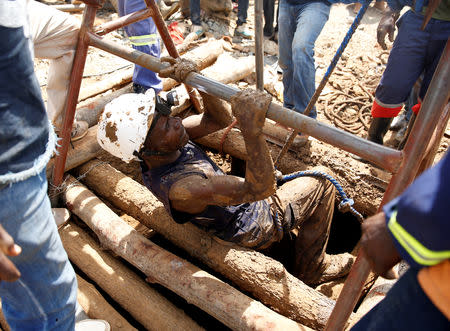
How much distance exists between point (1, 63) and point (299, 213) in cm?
220

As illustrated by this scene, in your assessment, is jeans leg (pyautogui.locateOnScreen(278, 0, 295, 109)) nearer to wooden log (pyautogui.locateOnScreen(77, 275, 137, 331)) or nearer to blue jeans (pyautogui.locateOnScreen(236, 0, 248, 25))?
wooden log (pyautogui.locateOnScreen(77, 275, 137, 331))

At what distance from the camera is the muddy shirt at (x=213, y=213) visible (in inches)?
93.6

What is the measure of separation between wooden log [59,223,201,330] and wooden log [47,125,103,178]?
688mm

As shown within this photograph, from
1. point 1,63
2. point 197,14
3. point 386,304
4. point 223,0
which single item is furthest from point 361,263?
point 223,0

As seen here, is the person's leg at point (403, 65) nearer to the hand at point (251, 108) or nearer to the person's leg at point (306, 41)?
the person's leg at point (306, 41)

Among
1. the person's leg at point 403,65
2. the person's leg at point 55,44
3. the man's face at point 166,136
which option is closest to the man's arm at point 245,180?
the man's face at point 166,136

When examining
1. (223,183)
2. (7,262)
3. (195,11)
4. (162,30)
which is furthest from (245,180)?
(195,11)

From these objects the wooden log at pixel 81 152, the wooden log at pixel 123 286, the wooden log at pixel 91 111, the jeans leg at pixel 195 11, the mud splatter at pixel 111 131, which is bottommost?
the wooden log at pixel 123 286

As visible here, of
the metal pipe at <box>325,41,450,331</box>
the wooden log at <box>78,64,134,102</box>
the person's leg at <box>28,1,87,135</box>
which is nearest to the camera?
the metal pipe at <box>325,41,450,331</box>

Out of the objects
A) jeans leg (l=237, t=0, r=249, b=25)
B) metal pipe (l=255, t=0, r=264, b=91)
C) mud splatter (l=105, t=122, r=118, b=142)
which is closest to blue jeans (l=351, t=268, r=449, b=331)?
metal pipe (l=255, t=0, r=264, b=91)

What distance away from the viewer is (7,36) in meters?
1.36

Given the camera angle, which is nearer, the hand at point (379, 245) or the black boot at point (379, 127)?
the hand at point (379, 245)

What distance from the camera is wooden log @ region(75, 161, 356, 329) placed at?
222 cm

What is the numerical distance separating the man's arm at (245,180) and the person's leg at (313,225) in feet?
2.60
